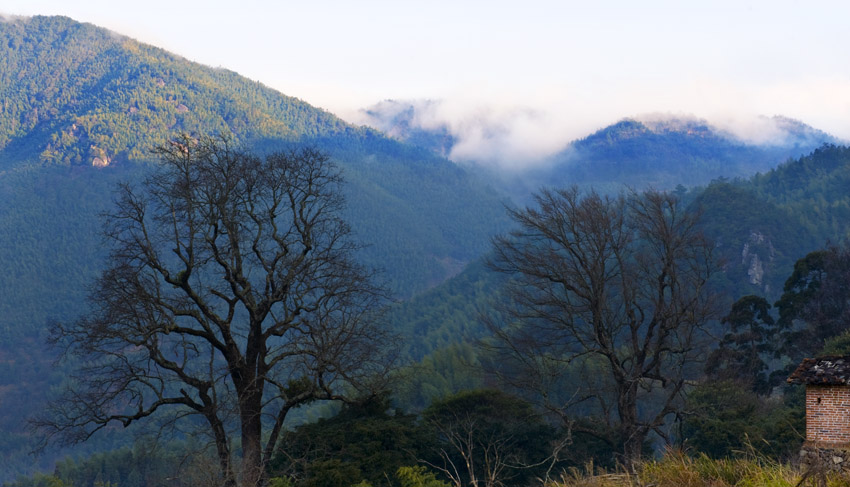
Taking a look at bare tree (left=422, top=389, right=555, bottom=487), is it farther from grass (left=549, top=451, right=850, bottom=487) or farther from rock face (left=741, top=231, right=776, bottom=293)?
rock face (left=741, top=231, right=776, bottom=293)

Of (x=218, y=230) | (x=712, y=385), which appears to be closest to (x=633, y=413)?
(x=712, y=385)

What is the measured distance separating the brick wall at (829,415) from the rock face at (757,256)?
7816 centimetres

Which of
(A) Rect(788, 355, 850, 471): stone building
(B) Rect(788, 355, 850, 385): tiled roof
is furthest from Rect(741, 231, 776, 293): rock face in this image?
(A) Rect(788, 355, 850, 471): stone building

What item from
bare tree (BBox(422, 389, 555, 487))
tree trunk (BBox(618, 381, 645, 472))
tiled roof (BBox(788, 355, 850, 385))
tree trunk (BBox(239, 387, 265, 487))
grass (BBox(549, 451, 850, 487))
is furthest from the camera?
bare tree (BBox(422, 389, 555, 487))

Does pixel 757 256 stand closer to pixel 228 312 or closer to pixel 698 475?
pixel 228 312

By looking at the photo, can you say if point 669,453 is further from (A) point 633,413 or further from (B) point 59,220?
(B) point 59,220

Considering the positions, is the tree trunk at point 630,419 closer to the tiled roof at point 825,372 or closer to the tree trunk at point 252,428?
the tiled roof at point 825,372

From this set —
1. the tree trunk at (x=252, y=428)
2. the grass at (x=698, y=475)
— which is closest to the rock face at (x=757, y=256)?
the tree trunk at (x=252, y=428)

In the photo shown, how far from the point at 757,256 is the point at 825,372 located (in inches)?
3139

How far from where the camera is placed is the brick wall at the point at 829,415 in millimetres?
16781

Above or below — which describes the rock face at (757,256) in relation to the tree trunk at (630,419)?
below

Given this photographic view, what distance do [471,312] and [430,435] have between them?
97.1 m

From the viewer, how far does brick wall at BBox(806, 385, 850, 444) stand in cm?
1678

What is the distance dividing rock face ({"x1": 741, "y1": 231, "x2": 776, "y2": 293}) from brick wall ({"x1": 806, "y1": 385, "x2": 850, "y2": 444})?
7816 cm
